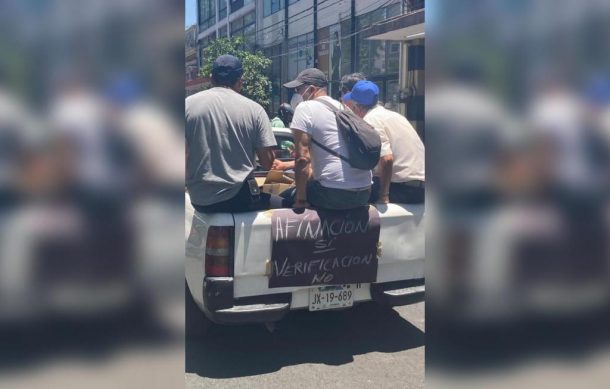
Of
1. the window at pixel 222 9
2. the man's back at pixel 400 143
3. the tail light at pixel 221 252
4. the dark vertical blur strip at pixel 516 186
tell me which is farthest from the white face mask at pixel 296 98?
the window at pixel 222 9

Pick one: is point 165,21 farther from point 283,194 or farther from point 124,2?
point 283,194

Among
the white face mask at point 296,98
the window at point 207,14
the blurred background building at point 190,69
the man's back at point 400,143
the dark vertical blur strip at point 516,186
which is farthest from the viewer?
the window at point 207,14

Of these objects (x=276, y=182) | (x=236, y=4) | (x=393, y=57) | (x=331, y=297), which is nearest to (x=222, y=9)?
(x=236, y=4)

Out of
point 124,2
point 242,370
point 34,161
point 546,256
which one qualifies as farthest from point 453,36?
point 242,370

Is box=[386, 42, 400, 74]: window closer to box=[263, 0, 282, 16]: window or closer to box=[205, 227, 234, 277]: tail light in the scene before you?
box=[263, 0, 282, 16]: window

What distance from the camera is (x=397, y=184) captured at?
14.5ft

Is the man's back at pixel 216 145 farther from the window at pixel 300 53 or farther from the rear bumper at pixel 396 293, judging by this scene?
the window at pixel 300 53

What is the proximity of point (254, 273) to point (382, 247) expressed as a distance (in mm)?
914

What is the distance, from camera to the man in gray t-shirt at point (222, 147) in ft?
12.4

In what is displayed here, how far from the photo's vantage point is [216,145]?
3.81 m

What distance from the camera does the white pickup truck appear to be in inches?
143

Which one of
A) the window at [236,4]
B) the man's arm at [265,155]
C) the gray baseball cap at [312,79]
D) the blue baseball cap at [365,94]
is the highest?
the window at [236,4]

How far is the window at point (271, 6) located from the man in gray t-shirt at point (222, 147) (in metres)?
29.1

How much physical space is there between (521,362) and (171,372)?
95 centimetres
